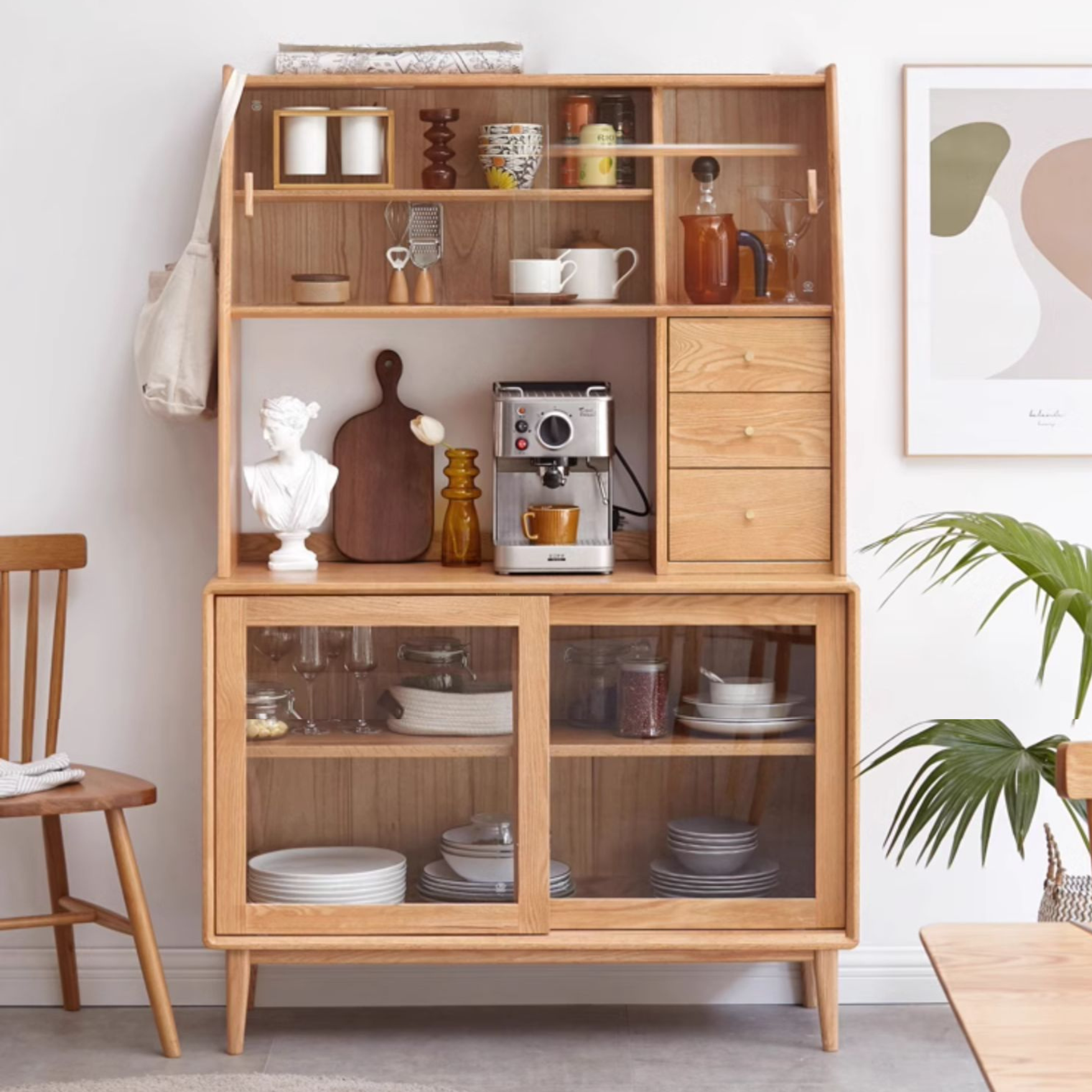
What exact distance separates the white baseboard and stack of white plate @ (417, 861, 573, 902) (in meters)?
0.42

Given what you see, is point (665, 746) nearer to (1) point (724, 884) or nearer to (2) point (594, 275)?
(1) point (724, 884)

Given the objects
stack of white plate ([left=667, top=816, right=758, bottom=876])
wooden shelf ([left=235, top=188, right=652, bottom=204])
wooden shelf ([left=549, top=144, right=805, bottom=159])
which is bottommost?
stack of white plate ([left=667, top=816, right=758, bottom=876])

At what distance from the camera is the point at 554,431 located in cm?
281

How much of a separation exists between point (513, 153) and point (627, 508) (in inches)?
29.8

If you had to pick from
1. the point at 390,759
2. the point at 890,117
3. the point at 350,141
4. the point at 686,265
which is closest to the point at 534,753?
the point at 390,759

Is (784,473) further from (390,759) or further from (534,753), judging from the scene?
(390,759)

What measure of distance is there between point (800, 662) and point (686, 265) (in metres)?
0.80

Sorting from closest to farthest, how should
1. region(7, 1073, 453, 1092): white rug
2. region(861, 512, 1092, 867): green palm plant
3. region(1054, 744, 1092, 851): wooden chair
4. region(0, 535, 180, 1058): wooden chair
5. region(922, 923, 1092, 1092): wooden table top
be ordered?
region(922, 923, 1092, 1092): wooden table top < region(1054, 744, 1092, 851): wooden chair < region(861, 512, 1092, 867): green palm plant < region(7, 1073, 453, 1092): white rug < region(0, 535, 180, 1058): wooden chair

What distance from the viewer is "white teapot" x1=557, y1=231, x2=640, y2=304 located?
Result: 286 centimetres

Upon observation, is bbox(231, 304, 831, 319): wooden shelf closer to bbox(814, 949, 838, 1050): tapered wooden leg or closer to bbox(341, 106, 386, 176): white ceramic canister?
bbox(341, 106, 386, 176): white ceramic canister

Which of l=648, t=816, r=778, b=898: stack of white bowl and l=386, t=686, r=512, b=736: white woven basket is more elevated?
l=386, t=686, r=512, b=736: white woven basket

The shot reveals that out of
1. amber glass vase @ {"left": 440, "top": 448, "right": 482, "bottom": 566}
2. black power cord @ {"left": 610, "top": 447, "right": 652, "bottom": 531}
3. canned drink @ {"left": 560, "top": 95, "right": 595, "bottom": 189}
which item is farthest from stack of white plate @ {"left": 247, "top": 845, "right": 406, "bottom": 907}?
canned drink @ {"left": 560, "top": 95, "right": 595, "bottom": 189}

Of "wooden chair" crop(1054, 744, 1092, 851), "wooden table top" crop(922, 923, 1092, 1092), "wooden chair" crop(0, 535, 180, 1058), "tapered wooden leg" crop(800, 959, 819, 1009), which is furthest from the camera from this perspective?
"tapered wooden leg" crop(800, 959, 819, 1009)

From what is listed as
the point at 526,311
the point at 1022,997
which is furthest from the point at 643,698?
the point at 1022,997
